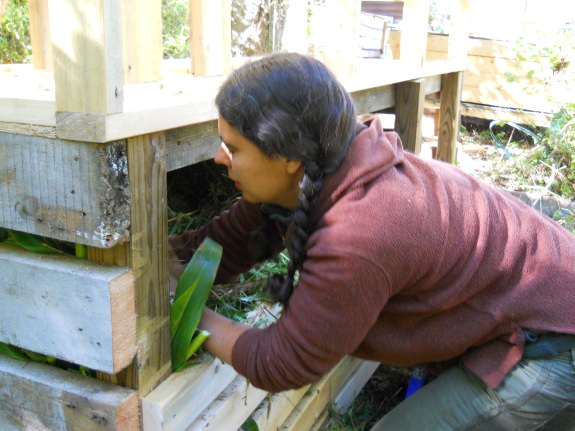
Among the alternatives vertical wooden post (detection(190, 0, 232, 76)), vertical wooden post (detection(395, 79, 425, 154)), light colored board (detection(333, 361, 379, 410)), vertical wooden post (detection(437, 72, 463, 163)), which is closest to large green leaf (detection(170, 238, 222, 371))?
vertical wooden post (detection(190, 0, 232, 76))

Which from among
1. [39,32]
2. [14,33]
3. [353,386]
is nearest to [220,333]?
[353,386]

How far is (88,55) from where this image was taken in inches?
48.8

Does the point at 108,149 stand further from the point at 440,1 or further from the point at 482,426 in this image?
the point at 440,1

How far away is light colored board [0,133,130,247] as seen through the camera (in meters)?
1.32

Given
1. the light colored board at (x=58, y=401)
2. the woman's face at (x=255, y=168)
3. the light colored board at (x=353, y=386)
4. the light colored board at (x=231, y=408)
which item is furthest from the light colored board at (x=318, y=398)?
the woman's face at (x=255, y=168)

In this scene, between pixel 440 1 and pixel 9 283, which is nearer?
pixel 9 283

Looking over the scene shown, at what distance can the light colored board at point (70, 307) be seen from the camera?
141 centimetres

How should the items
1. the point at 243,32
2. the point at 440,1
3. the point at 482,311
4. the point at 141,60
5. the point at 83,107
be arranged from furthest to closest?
1. the point at 440,1
2. the point at 243,32
3. the point at 141,60
4. the point at 482,311
5. the point at 83,107

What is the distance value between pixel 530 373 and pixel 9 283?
4.53ft

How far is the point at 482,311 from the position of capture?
1.64m

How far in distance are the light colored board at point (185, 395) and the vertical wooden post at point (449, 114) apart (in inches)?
108

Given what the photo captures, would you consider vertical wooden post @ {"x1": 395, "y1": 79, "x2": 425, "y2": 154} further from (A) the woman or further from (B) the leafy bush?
(B) the leafy bush

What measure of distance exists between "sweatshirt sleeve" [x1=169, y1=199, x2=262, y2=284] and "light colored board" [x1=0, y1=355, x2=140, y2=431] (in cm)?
53

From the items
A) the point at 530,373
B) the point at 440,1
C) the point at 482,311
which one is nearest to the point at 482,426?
A: the point at 530,373
